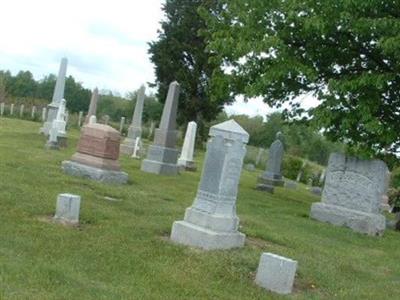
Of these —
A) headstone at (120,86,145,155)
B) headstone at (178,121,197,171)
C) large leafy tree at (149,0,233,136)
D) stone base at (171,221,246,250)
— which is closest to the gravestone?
headstone at (178,121,197,171)

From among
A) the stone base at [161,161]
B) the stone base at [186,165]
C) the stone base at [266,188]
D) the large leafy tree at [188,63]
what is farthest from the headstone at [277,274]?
the large leafy tree at [188,63]

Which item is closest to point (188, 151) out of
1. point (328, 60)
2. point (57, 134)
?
point (57, 134)

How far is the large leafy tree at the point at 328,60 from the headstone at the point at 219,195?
235 inches

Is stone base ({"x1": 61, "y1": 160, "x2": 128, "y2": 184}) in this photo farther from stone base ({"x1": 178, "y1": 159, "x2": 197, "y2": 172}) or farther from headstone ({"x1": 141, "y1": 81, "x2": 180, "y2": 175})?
stone base ({"x1": 178, "y1": 159, "x2": 197, "y2": 172})

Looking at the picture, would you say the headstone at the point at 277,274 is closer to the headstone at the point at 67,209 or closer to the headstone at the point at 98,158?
the headstone at the point at 67,209

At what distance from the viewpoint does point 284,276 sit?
7.32 m

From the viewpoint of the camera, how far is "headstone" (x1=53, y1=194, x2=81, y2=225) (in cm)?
882

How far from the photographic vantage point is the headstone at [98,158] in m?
14.0

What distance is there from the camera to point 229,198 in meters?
8.94

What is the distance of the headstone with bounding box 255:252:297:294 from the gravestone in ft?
43.7

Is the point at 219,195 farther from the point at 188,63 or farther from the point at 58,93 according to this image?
the point at 188,63

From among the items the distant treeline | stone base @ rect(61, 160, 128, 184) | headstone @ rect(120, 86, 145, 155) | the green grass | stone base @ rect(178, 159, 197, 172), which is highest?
the distant treeline

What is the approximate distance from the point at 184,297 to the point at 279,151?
16.0m

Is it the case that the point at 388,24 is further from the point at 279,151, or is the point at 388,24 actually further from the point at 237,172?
the point at 279,151
